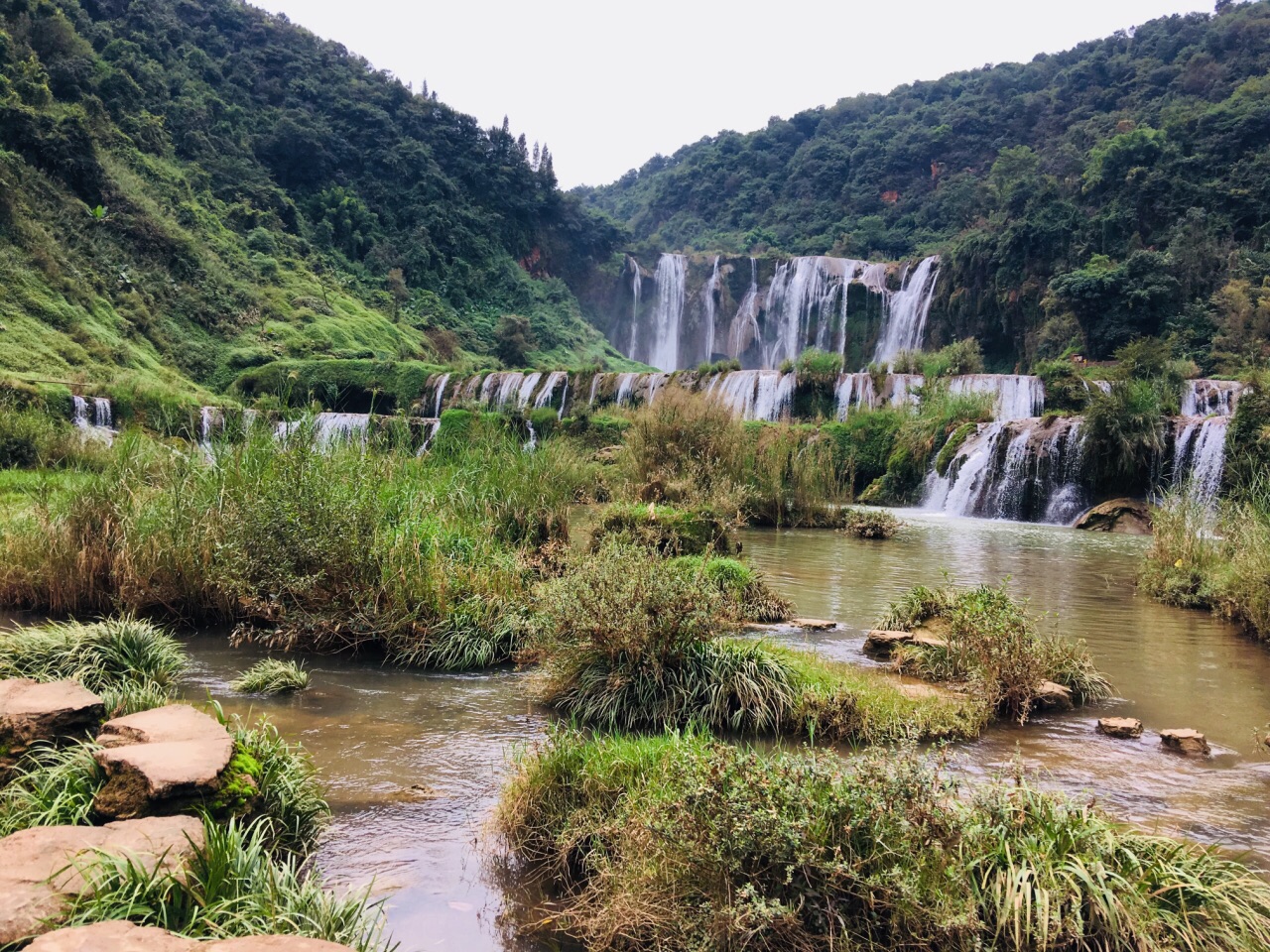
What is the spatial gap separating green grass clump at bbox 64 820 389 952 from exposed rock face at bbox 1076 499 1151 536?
1839 cm

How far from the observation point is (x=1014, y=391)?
82.2 ft

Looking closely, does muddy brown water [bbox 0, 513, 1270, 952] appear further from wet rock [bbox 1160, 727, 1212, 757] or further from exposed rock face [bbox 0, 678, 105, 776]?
exposed rock face [bbox 0, 678, 105, 776]

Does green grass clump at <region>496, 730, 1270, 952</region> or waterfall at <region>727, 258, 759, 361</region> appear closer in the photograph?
green grass clump at <region>496, 730, 1270, 952</region>

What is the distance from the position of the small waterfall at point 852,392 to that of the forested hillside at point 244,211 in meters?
22.1

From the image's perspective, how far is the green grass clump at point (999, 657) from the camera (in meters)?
5.68

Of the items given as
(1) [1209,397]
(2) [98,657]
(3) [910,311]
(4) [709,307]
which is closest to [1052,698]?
(2) [98,657]

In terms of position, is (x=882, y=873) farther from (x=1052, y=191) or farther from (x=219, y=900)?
(x=1052, y=191)

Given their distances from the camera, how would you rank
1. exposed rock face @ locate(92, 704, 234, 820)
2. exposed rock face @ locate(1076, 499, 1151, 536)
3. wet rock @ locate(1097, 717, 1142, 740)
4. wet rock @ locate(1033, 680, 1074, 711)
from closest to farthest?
exposed rock face @ locate(92, 704, 234, 820)
wet rock @ locate(1097, 717, 1142, 740)
wet rock @ locate(1033, 680, 1074, 711)
exposed rock face @ locate(1076, 499, 1151, 536)

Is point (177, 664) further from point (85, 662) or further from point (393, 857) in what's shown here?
point (393, 857)

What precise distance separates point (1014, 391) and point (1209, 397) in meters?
4.98

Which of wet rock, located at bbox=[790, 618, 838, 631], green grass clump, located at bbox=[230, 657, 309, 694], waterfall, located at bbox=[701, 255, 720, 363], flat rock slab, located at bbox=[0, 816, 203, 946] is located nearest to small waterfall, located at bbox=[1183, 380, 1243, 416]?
wet rock, located at bbox=[790, 618, 838, 631]

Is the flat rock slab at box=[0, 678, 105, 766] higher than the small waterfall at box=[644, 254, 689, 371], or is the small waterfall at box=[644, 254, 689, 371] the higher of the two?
the small waterfall at box=[644, 254, 689, 371]

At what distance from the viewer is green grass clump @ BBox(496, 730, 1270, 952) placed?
260 centimetres

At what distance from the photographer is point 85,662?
5.10 meters
